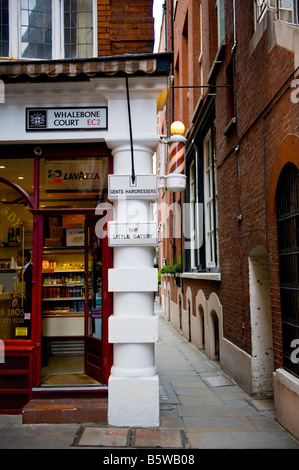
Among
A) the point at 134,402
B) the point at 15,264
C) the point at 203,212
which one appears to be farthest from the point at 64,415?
the point at 203,212

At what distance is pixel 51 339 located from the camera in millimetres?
8750

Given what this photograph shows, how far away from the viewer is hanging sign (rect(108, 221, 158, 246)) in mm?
6422

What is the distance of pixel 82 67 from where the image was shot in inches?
252

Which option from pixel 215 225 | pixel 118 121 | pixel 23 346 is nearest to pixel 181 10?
Result: pixel 215 225

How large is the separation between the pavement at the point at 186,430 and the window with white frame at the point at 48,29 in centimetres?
565

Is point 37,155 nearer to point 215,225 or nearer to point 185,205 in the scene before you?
point 215,225

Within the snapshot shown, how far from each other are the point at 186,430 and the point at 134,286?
6.48ft

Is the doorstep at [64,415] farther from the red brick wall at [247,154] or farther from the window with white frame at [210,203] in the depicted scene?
the window with white frame at [210,203]

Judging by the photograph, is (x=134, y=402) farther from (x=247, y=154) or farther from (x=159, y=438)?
(x=247, y=154)

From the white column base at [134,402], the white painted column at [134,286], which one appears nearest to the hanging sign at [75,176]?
the white painted column at [134,286]

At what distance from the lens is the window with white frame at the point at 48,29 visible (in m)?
7.53

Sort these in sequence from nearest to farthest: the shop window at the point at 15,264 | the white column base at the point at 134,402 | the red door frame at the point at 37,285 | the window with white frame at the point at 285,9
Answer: the window with white frame at the point at 285,9 → the white column base at the point at 134,402 → the red door frame at the point at 37,285 → the shop window at the point at 15,264

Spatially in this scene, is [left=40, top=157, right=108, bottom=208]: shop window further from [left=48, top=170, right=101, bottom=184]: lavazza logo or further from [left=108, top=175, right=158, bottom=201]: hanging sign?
[left=108, top=175, right=158, bottom=201]: hanging sign

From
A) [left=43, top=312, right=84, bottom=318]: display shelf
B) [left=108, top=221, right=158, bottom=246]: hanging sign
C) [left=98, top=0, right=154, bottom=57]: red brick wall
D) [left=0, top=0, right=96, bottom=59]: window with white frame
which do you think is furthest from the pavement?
[left=0, top=0, right=96, bottom=59]: window with white frame
